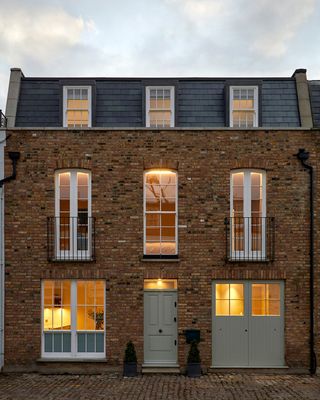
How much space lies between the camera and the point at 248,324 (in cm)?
1225

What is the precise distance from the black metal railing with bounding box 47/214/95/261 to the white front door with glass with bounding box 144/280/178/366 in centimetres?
214

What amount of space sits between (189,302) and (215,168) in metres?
4.03

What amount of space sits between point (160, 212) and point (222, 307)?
335 centimetres

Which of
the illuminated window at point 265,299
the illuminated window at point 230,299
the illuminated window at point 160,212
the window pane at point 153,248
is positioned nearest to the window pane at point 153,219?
the illuminated window at point 160,212

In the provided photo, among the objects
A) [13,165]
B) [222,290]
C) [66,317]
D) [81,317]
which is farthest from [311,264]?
[13,165]

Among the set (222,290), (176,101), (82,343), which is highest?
(176,101)

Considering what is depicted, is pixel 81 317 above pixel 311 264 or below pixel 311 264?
below

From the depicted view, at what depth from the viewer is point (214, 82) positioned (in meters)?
13.9

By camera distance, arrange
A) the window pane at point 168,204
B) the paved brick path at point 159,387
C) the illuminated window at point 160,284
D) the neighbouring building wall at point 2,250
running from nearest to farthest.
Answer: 1. the paved brick path at point 159,387
2. the neighbouring building wall at point 2,250
3. the illuminated window at point 160,284
4. the window pane at point 168,204

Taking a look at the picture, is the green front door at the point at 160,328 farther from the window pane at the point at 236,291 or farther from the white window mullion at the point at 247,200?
the white window mullion at the point at 247,200

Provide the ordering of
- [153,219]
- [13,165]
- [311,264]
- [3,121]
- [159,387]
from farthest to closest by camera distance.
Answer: [3,121] < [153,219] < [13,165] < [311,264] < [159,387]

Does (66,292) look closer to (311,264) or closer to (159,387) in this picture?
(159,387)

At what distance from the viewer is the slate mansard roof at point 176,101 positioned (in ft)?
43.3


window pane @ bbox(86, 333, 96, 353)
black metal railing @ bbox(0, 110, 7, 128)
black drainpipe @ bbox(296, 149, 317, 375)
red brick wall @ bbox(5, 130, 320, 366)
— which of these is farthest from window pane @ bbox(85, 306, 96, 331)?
black drainpipe @ bbox(296, 149, 317, 375)
